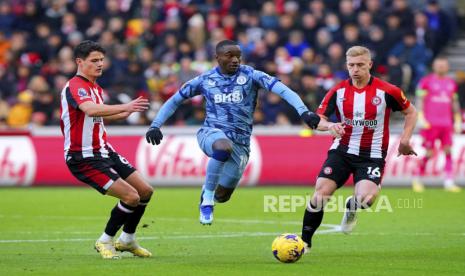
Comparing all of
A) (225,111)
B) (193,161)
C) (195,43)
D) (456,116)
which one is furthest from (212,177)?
(195,43)

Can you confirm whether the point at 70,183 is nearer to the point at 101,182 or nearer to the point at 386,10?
the point at 386,10

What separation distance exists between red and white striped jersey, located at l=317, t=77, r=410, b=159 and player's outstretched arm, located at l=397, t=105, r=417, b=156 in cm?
9

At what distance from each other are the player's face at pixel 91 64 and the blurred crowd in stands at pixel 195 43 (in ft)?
41.7

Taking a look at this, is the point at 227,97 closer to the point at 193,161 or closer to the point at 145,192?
the point at 145,192

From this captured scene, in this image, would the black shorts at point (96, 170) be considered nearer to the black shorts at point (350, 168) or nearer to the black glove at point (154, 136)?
the black glove at point (154, 136)

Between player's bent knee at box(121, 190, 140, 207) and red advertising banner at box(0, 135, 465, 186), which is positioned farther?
red advertising banner at box(0, 135, 465, 186)

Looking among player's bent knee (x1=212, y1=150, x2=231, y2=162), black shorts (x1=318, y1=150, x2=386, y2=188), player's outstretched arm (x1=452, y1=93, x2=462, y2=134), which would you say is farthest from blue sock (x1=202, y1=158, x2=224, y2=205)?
player's outstretched arm (x1=452, y1=93, x2=462, y2=134)

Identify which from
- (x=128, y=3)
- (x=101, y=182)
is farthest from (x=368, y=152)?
(x=128, y=3)

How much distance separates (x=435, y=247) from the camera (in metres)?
12.3

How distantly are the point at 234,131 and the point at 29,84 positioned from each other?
14207 mm

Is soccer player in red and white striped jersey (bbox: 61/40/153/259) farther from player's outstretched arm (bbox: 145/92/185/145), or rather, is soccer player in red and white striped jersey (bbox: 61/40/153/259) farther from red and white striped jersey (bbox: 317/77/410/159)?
red and white striped jersey (bbox: 317/77/410/159)

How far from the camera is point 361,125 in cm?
1219

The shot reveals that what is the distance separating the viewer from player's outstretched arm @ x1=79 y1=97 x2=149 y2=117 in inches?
429

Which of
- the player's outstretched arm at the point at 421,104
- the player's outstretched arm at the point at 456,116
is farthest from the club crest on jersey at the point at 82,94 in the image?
the player's outstretched arm at the point at 456,116
